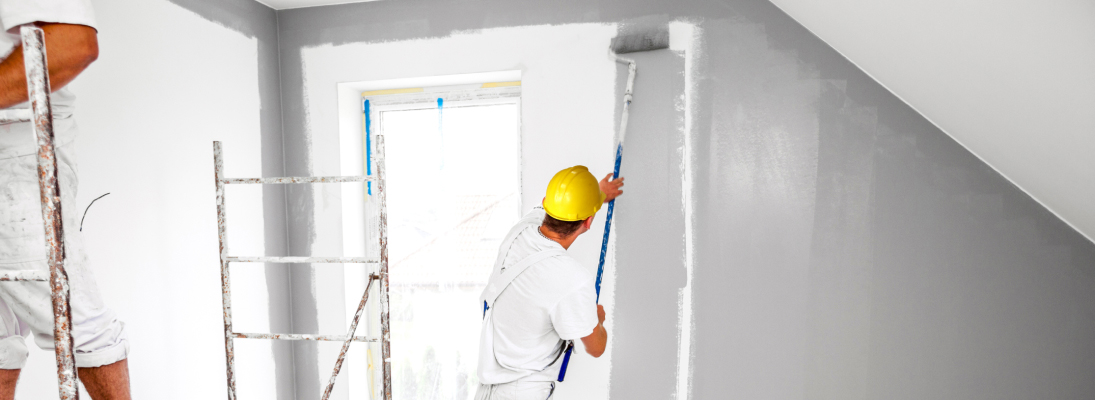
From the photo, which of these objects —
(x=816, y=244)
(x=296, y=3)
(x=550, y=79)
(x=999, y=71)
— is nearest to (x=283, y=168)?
(x=296, y=3)

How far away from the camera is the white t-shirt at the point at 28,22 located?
76 cm

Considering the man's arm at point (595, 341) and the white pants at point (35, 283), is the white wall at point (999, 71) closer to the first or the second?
the man's arm at point (595, 341)

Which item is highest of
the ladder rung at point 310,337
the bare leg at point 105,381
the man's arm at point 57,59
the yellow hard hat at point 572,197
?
the man's arm at point 57,59

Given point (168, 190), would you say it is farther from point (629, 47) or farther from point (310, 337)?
point (629, 47)

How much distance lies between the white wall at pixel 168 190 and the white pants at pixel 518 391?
1.24 metres

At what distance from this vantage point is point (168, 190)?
5.86ft

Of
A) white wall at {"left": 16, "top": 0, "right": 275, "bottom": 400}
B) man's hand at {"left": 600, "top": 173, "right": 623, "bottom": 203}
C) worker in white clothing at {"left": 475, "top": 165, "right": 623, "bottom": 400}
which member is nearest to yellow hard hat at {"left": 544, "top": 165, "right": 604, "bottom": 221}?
worker in white clothing at {"left": 475, "top": 165, "right": 623, "bottom": 400}

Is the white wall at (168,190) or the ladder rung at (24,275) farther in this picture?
the white wall at (168,190)

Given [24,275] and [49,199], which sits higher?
[49,199]

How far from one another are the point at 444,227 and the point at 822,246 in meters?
1.70

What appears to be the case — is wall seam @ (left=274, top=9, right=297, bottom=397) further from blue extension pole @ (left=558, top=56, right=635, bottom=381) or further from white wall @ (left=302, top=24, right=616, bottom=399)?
blue extension pole @ (left=558, top=56, right=635, bottom=381)

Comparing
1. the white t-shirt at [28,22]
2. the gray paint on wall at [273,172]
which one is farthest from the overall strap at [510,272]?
the gray paint on wall at [273,172]

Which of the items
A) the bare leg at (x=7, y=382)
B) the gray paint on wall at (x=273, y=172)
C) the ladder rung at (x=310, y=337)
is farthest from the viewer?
the gray paint on wall at (x=273, y=172)

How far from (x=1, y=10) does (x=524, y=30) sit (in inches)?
62.8
